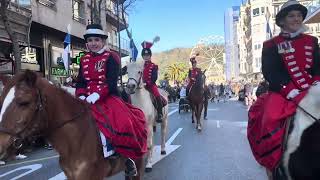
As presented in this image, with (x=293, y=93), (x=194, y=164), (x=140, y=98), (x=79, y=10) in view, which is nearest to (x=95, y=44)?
(x=293, y=93)

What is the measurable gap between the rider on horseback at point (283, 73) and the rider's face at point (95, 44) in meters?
2.23

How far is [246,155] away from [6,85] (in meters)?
9.15

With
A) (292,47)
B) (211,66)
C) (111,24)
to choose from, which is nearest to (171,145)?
(292,47)

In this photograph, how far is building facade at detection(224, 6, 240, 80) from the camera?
147725 mm

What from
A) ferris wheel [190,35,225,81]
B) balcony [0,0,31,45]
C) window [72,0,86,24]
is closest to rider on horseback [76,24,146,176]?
balcony [0,0,31,45]

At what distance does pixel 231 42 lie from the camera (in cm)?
16800

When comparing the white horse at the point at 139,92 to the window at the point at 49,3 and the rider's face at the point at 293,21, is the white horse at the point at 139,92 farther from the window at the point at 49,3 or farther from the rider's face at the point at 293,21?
the window at the point at 49,3

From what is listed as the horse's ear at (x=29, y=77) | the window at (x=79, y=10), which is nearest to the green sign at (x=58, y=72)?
the window at (x=79, y=10)

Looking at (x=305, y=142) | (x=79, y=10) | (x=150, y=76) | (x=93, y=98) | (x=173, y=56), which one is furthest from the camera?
(x=173, y=56)

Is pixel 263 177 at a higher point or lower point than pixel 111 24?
lower

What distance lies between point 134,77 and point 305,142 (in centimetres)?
649

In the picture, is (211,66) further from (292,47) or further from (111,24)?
(292,47)

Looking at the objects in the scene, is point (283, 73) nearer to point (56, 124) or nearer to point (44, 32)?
point (56, 124)

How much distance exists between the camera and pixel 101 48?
6734 mm
